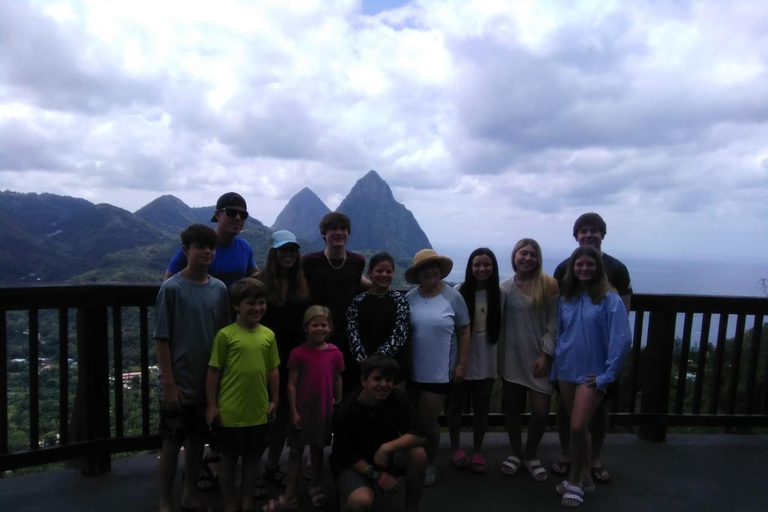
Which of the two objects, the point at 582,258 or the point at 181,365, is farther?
the point at 582,258

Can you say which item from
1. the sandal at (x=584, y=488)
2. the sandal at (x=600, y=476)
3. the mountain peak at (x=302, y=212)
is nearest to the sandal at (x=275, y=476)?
the sandal at (x=584, y=488)

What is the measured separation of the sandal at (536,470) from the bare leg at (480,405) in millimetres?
331

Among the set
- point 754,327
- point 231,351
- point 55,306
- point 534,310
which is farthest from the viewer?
point 754,327

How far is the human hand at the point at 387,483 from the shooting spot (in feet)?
8.35

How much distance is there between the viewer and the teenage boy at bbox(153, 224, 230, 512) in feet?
8.46

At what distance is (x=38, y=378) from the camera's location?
3068 mm

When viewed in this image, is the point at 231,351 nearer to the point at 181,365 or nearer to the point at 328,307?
the point at 181,365

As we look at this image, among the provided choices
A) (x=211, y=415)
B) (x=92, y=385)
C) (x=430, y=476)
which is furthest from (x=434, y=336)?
(x=92, y=385)

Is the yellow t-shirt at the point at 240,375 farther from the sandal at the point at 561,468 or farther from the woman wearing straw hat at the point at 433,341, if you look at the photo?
the sandal at the point at 561,468

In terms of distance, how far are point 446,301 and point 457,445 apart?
44.4 inches

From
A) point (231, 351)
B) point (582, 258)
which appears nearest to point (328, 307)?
point (231, 351)

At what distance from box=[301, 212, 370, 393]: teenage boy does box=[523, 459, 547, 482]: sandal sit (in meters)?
1.28

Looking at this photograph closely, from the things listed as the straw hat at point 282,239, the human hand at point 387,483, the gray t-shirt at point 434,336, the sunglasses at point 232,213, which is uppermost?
the sunglasses at point 232,213

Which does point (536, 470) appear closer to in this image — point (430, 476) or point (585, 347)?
point (430, 476)
